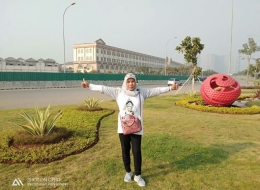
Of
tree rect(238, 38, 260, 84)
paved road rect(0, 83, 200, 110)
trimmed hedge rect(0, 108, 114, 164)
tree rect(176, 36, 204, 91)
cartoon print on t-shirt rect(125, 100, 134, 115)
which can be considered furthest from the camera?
tree rect(238, 38, 260, 84)

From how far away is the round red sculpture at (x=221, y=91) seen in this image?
10000 millimetres

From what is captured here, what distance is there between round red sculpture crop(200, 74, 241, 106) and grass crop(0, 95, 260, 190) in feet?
13.3

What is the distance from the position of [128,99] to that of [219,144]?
3.11 meters

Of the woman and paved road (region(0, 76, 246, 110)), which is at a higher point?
the woman

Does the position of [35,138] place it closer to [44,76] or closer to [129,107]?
[129,107]

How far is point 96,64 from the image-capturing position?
78.0m

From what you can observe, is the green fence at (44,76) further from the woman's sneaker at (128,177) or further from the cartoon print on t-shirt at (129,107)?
the cartoon print on t-shirt at (129,107)

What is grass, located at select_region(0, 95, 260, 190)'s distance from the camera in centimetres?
338

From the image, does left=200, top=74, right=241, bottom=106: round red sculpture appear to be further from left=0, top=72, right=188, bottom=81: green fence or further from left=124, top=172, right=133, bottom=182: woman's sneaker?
left=0, top=72, right=188, bottom=81: green fence

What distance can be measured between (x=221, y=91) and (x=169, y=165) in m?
7.06

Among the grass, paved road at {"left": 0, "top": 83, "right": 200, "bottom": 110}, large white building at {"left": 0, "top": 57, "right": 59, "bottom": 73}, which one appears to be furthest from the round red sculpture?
large white building at {"left": 0, "top": 57, "right": 59, "bottom": 73}

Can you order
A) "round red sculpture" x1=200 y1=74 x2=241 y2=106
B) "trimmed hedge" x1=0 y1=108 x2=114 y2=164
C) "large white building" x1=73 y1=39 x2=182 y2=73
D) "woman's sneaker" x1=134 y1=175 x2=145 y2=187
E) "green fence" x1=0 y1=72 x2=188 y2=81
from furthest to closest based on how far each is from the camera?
"large white building" x1=73 y1=39 x2=182 y2=73
"green fence" x1=0 y1=72 x2=188 y2=81
"round red sculpture" x1=200 y1=74 x2=241 y2=106
"trimmed hedge" x1=0 y1=108 x2=114 y2=164
"woman's sneaker" x1=134 y1=175 x2=145 y2=187

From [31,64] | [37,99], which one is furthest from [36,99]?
[31,64]

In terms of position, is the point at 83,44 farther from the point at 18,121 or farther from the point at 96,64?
the point at 18,121
